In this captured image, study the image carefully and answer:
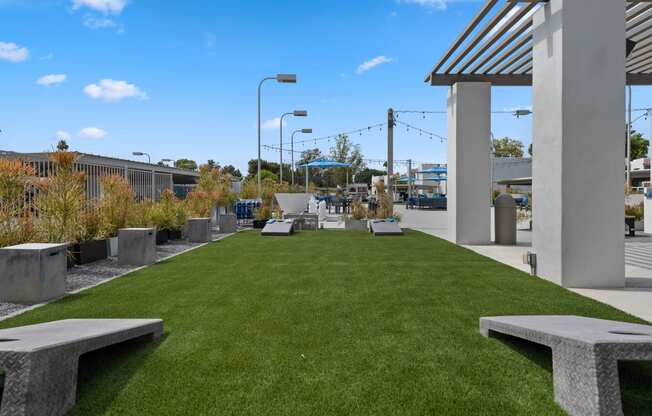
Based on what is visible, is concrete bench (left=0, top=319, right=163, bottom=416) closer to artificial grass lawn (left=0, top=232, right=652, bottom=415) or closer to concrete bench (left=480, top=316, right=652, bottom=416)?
artificial grass lawn (left=0, top=232, right=652, bottom=415)

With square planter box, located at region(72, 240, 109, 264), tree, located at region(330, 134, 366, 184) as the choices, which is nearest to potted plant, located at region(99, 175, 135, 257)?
square planter box, located at region(72, 240, 109, 264)

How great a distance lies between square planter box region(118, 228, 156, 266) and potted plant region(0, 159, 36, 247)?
1.25m

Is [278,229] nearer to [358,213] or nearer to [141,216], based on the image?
[358,213]

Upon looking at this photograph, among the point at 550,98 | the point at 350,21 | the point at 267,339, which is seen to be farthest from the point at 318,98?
the point at 267,339

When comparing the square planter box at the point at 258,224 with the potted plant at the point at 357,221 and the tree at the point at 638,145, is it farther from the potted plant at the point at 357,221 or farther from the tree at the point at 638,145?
the tree at the point at 638,145

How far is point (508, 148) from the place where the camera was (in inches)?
2515

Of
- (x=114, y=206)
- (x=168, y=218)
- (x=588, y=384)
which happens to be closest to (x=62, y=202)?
(x=114, y=206)

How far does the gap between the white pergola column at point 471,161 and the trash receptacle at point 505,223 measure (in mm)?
214

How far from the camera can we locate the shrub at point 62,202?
6.69m

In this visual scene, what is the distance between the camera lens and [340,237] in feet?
36.4

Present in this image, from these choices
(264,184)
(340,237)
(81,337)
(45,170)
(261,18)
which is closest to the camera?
(81,337)

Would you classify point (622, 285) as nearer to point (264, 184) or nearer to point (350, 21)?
point (350, 21)

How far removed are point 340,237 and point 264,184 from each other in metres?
9.99

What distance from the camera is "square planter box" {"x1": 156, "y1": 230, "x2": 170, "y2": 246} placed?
9.73 meters
